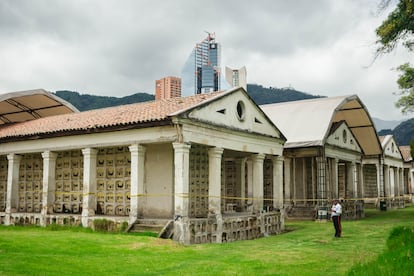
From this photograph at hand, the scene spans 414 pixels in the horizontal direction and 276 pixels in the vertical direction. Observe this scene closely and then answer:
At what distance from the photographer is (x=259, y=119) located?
65.8ft

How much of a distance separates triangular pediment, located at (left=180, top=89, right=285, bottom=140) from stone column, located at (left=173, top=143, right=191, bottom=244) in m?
1.32

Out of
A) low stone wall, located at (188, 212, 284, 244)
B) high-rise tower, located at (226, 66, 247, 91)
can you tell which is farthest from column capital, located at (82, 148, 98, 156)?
high-rise tower, located at (226, 66, 247, 91)

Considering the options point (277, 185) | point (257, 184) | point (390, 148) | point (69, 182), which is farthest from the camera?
point (390, 148)

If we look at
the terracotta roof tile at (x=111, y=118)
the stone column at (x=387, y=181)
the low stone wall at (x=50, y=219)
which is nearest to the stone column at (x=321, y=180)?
the terracotta roof tile at (x=111, y=118)

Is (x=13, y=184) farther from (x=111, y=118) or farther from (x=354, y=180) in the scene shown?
(x=354, y=180)

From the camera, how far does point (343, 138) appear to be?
29734mm

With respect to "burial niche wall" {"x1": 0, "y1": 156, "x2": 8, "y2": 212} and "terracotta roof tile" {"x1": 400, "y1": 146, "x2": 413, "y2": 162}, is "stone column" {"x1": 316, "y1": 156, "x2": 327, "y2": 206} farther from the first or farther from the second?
"terracotta roof tile" {"x1": 400, "y1": 146, "x2": 413, "y2": 162}

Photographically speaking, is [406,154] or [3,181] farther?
[406,154]

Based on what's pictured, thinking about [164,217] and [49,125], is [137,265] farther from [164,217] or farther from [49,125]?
[49,125]

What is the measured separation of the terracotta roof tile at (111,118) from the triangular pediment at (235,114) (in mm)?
294

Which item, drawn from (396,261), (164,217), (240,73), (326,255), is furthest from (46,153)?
(240,73)

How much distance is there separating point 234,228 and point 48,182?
7.90 meters

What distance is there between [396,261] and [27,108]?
21.5 m

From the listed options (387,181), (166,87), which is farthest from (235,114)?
(166,87)
